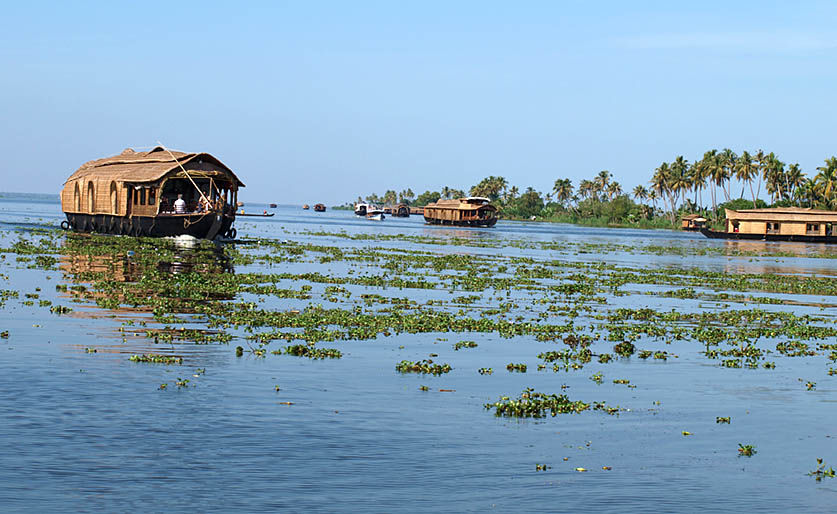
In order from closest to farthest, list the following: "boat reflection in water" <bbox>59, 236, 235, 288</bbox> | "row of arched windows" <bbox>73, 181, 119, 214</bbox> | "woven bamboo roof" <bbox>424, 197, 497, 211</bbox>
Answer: "boat reflection in water" <bbox>59, 236, 235, 288</bbox> → "row of arched windows" <bbox>73, 181, 119, 214</bbox> → "woven bamboo roof" <bbox>424, 197, 497, 211</bbox>

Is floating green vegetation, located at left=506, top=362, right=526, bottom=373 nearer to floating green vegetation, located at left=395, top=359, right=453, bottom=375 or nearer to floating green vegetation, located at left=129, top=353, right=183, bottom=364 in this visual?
floating green vegetation, located at left=395, top=359, right=453, bottom=375

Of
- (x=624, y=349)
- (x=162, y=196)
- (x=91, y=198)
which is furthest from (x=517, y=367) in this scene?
(x=91, y=198)

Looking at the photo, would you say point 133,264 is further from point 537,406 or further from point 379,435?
point 379,435

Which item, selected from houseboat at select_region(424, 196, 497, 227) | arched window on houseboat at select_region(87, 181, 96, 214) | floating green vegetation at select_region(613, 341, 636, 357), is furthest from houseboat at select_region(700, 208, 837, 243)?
floating green vegetation at select_region(613, 341, 636, 357)

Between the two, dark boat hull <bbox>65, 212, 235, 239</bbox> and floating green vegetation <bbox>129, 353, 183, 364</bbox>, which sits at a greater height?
dark boat hull <bbox>65, 212, 235, 239</bbox>

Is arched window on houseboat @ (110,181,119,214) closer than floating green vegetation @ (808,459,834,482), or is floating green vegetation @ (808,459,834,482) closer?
floating green vegetation @ (808,459,834,482)

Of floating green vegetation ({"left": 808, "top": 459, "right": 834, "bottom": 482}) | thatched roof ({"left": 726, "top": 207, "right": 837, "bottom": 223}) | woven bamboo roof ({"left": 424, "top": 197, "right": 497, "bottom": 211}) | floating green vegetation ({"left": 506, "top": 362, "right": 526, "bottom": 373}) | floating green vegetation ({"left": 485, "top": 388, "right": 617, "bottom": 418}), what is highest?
woven bamboo roof ({"left": 424, "top": 197, "right": 497, "bottom": 211})

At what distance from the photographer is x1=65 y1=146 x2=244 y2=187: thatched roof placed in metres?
68.0

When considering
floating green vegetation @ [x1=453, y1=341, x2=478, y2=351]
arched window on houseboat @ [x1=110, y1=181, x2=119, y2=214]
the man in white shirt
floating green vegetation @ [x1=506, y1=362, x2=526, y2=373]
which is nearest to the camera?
floating green vegetation @ [x1=506, y1=362, x2=526, y2=373]

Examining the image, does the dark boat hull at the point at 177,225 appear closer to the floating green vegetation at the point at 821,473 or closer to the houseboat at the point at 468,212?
the floating green vegetation at the point at 821,473

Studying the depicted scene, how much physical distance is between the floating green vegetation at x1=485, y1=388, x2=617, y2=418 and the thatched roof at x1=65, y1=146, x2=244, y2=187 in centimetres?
5375

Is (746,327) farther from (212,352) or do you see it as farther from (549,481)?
(549,481)

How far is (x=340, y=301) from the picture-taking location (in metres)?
32.6

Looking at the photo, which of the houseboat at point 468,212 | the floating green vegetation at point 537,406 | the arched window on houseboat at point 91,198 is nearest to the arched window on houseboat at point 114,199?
the arched window on houseboat at point 91,198
